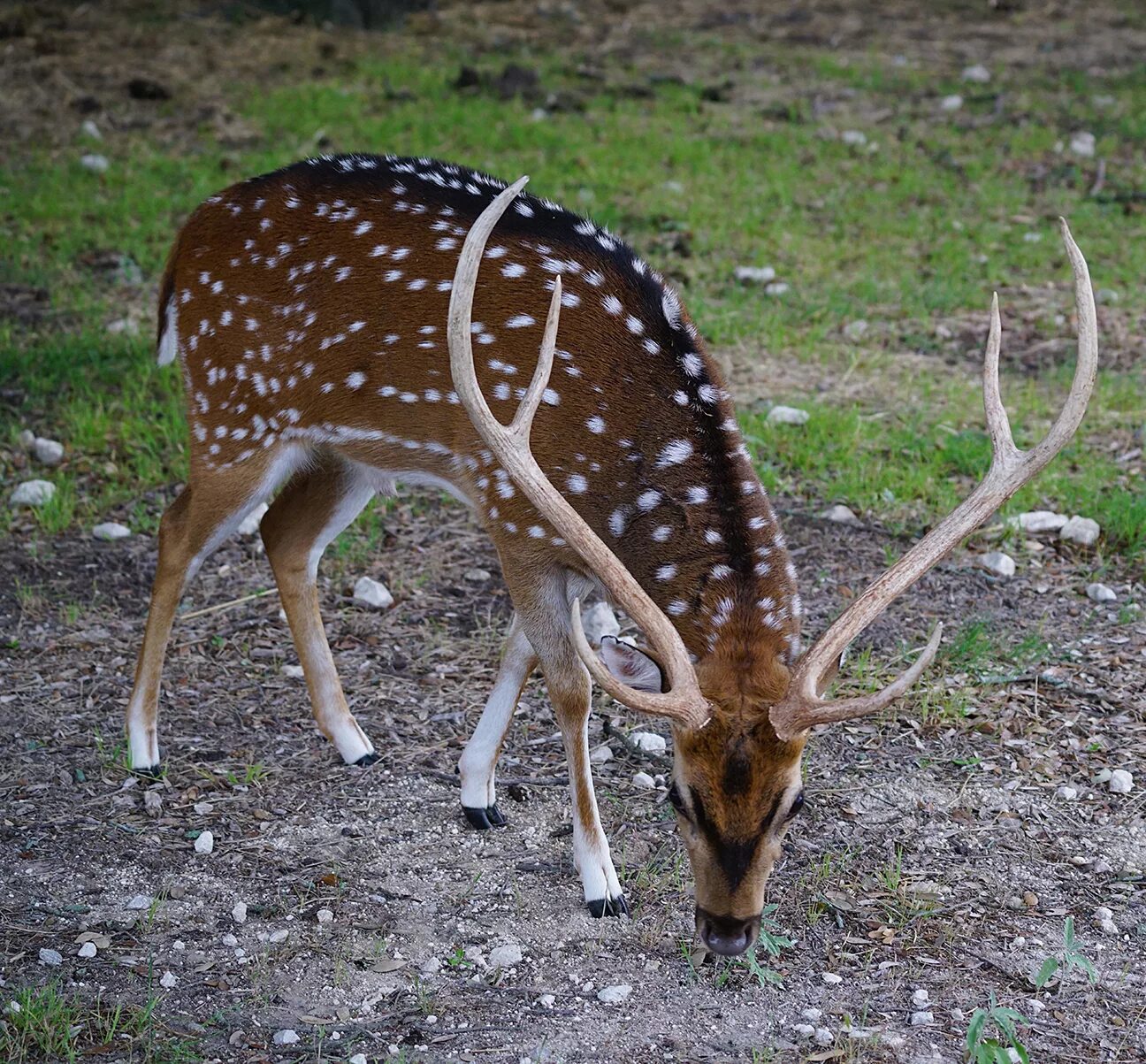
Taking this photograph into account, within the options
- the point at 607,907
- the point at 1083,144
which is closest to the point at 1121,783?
the point at 607,907

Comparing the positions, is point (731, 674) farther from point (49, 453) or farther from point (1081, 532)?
point (49, 453)

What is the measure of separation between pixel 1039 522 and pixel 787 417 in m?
1.10

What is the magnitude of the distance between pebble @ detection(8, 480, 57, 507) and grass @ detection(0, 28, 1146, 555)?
6 centimetres

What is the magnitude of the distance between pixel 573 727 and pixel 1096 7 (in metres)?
11.1

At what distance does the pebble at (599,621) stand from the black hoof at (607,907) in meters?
0.99

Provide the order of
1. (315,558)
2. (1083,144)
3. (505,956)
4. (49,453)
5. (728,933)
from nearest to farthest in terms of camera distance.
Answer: (728,933), (505,956), (315,558), (49,453), (1083,144)

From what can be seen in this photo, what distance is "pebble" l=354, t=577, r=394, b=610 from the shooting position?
16.5 ft

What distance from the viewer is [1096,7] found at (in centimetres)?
1268

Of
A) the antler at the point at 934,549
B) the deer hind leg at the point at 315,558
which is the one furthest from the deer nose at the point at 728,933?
the deer hind leg at the point at 315,558

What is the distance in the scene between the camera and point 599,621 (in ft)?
15.1

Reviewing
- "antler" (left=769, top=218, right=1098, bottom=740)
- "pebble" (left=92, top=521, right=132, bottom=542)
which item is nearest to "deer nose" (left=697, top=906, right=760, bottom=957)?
"antler" (left=769, top=218, right=1098, bottom=740)

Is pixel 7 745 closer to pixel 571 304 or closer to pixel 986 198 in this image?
pixel 571 304

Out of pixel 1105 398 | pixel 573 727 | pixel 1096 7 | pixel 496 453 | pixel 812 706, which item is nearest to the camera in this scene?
pixel 812 706

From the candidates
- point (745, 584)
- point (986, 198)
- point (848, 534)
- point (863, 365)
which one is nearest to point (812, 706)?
point (745, 584)
